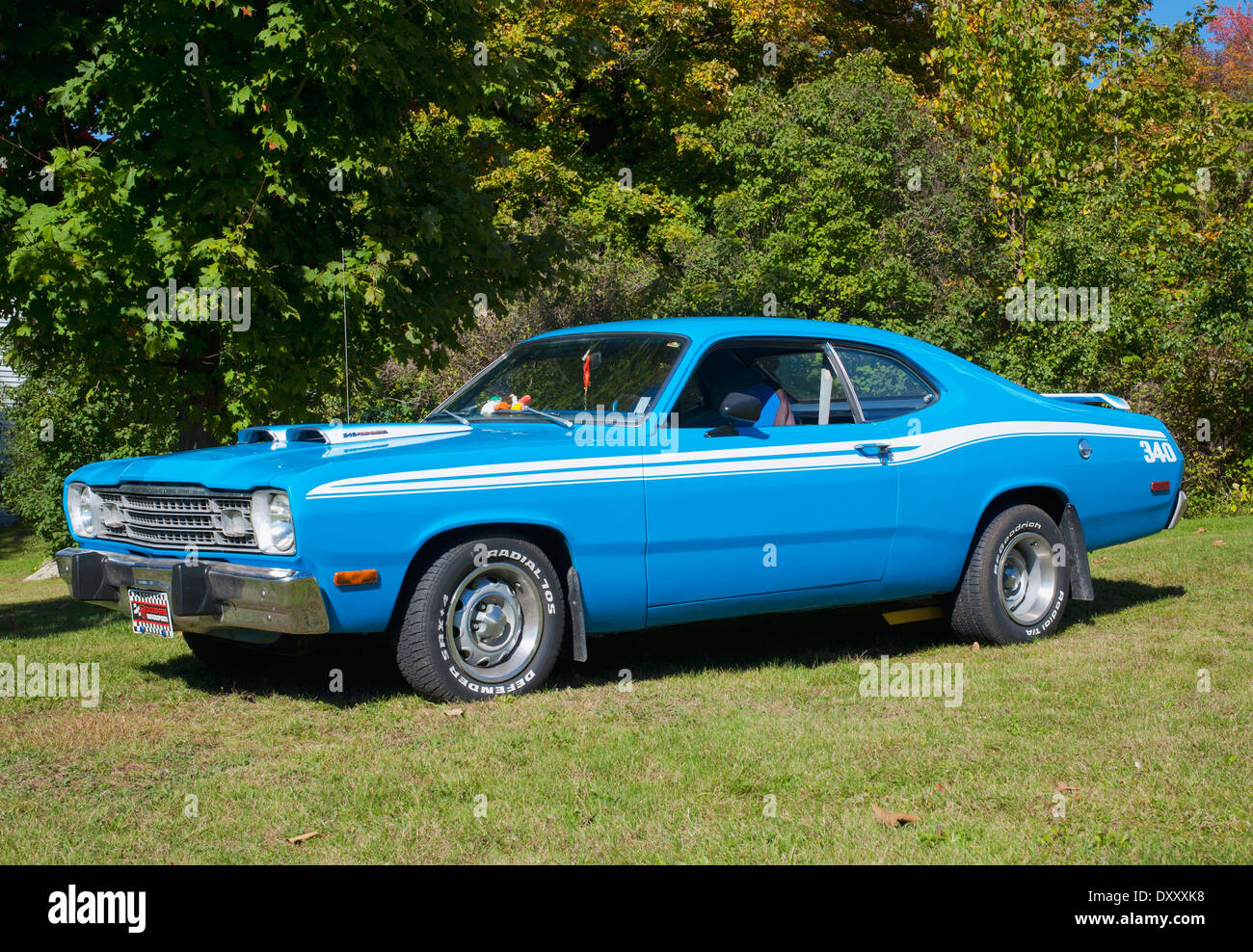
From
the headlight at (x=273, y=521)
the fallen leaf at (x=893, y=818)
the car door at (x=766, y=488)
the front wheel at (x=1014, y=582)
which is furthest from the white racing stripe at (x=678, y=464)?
the fallen leaf at (x=893, y=818)

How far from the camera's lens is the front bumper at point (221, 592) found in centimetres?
520

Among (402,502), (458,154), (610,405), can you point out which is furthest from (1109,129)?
(402,502)

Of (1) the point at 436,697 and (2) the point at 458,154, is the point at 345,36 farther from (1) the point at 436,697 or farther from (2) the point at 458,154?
(1) the point at 436,697

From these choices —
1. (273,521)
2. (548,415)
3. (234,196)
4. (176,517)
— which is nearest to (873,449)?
(548,415)

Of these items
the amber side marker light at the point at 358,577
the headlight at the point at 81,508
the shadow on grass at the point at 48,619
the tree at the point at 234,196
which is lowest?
the shadow on grass at the point at 48,619

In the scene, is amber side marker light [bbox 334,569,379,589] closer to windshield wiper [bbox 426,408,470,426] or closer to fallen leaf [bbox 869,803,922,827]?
windshield wiper [bbox 426,408,470,426]

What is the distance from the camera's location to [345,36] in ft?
30.2

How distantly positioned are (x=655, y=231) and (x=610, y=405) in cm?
1916

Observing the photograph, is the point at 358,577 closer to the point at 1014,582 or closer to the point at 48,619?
the point at 1014,582

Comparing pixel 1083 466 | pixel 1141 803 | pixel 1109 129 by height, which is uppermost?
pixel 1109 129

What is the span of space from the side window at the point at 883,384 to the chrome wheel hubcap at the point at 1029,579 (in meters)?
1.03

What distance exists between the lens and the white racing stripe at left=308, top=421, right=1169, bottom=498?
5426mm

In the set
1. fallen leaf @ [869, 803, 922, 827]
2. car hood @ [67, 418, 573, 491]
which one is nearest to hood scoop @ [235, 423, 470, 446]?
car hood @ [67, 418, 573, 491]

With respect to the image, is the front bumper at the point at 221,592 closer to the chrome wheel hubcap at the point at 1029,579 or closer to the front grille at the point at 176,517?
the front grille at the point at 176,517
